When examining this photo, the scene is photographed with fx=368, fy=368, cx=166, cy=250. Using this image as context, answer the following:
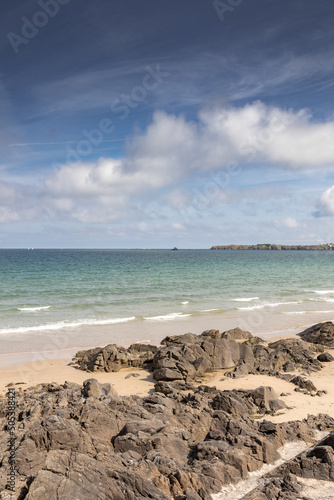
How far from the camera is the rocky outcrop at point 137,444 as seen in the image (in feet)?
22.4

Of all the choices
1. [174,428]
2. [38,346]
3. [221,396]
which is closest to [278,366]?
[221,396]

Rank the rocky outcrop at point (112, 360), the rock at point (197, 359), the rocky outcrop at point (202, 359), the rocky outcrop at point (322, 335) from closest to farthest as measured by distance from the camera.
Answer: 1. the rock at point (197, 359)
2. the rocky outcrop at point (202, 359)
3. the rocky outcrop at point (112, 360)
4. the rocky outcrop at point (322, 335)

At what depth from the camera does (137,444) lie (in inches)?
336

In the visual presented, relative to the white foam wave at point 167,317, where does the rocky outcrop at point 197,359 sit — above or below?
above

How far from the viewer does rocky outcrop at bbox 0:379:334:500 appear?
6.82 m

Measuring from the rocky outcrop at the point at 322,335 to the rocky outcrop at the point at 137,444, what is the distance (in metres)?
11.5

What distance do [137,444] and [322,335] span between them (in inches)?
668

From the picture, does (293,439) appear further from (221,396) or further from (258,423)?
(221,396)

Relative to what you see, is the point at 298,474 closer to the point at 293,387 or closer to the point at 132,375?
the point at 293,387

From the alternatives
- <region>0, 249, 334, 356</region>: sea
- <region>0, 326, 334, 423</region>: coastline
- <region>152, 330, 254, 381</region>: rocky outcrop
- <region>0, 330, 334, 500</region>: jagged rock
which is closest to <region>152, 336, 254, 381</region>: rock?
<region>152, 330, 254, 381</region>: rocky outcrop

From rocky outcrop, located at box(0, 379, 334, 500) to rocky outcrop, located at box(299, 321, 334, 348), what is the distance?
11.5m

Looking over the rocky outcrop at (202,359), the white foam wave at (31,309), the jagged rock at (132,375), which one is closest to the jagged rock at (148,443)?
the rocky outcrop at (202,359)

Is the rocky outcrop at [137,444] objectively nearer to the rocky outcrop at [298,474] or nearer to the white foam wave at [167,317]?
the rocky outcrop at [298,474]

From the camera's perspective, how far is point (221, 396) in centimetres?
1143
